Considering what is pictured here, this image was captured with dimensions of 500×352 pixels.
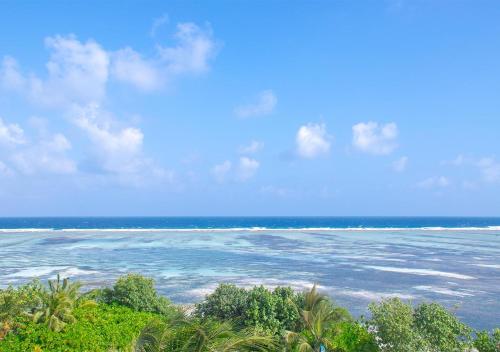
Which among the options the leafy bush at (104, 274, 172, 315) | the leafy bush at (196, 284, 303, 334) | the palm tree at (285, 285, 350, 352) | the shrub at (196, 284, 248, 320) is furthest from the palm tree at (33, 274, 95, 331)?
the palm tree at (285, 285, 350, 352)

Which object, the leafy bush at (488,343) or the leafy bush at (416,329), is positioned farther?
the leafy bush at (488,343)

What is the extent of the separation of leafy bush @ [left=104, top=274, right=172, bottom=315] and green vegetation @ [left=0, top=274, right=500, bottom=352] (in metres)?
1.14

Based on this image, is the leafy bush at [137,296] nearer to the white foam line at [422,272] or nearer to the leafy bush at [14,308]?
the leafy bush at [14,308]

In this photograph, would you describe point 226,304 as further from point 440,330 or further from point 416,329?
point 440,330

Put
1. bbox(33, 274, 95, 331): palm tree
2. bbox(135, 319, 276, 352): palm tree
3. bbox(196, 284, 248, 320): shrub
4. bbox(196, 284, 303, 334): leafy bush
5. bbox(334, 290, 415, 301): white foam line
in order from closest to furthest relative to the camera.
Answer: bbox(135, 319, 276, 352): palm tree → bbox(33, 274, 95, 331): palm tree → bbox(196, 284, 303, 334): leafy bush → bbox(196, 284, 248, 320): shrub → bbox(334, 290, 415, 301): white foam line

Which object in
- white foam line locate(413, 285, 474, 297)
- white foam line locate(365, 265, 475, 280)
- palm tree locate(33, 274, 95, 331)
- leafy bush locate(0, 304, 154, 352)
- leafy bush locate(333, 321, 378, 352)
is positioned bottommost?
white foam line locate(413, 285, 474, 297)

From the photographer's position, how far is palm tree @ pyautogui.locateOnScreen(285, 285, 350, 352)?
14.2m

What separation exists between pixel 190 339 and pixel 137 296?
9750 millimetres

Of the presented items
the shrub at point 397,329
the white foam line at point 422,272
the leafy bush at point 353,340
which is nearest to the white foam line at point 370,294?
the white foam line at point 422,272

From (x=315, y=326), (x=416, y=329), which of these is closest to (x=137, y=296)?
(x=315, y=326)

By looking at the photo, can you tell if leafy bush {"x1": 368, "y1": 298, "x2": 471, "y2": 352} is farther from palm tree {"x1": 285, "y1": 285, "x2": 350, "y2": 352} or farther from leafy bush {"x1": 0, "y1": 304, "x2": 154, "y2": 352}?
leafy bush {"x1": 0, "y1": 304, "x2": 154, "y2": 352}

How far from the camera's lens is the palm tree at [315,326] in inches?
559

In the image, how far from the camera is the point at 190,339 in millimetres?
10781

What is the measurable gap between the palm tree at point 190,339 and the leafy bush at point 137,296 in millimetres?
7946
